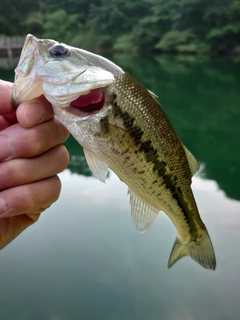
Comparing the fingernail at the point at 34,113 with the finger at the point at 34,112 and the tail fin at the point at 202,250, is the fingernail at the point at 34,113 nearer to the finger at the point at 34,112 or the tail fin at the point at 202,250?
the finger at the point at 34,112

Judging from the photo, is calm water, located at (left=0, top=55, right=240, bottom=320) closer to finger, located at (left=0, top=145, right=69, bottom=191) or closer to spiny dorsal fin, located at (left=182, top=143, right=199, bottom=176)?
spiny dorsal fin, located at (left=182, top=143, right=199, bottom=176)

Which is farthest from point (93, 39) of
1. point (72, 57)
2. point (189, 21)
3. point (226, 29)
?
point (72, 57)

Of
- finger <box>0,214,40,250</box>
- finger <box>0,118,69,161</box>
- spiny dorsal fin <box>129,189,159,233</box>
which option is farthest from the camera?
finger <box>0,214,40,250</box>

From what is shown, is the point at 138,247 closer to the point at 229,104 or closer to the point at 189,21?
the point at 229,104

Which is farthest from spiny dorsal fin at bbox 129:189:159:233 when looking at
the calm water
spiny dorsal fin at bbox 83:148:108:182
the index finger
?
the calm water

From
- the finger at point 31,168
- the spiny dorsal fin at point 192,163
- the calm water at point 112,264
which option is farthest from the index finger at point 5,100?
the calm water at point 112,264

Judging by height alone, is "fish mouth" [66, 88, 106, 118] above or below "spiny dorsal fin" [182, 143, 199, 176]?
above

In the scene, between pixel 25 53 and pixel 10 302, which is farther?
pixel 10 302
